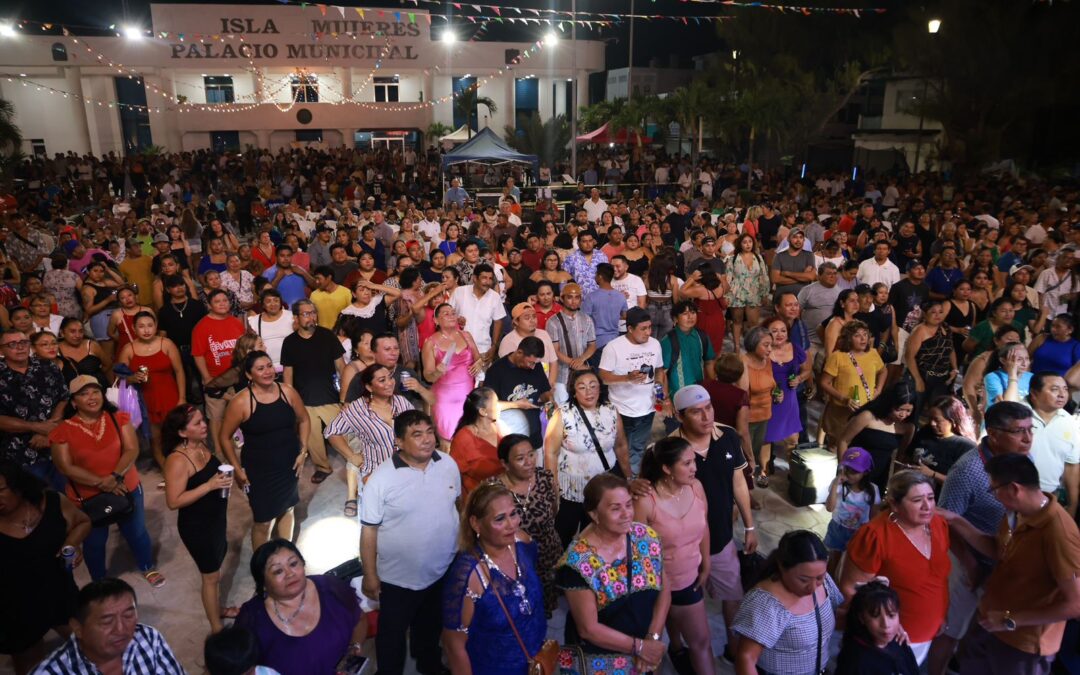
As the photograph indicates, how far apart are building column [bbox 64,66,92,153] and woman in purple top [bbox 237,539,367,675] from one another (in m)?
33.5

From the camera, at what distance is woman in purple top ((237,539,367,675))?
9.16ft

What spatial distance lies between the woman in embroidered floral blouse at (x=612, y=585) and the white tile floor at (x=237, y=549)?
40.5 inches

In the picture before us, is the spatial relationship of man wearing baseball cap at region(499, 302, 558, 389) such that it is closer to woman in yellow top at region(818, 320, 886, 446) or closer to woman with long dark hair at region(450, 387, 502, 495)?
woman with long dark hair at region(450, 387, 502, 495)

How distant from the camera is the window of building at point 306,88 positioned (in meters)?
30.8

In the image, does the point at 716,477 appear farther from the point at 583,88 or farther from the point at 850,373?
the point at 583,88

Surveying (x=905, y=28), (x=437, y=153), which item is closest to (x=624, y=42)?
(x=437, y=153)

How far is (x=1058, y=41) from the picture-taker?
19.2 meters

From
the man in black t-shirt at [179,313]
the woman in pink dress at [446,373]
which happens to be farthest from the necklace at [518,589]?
the man in black t-shirt at [179,313]

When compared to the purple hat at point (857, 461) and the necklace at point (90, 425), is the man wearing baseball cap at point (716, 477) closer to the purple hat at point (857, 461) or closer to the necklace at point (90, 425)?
the purple hat at point (857, 461)

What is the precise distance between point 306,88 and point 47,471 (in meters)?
29.1

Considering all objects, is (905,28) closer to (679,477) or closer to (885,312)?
(885,312)

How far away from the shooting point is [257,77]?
3045cm

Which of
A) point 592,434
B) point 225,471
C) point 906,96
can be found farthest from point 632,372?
point 906,96

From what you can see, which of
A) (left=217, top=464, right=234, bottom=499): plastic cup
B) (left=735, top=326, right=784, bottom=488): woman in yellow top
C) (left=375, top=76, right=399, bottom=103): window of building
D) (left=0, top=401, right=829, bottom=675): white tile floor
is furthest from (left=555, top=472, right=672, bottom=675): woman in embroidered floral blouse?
(left=375, top=76, right=399, bottom=103): window of building
